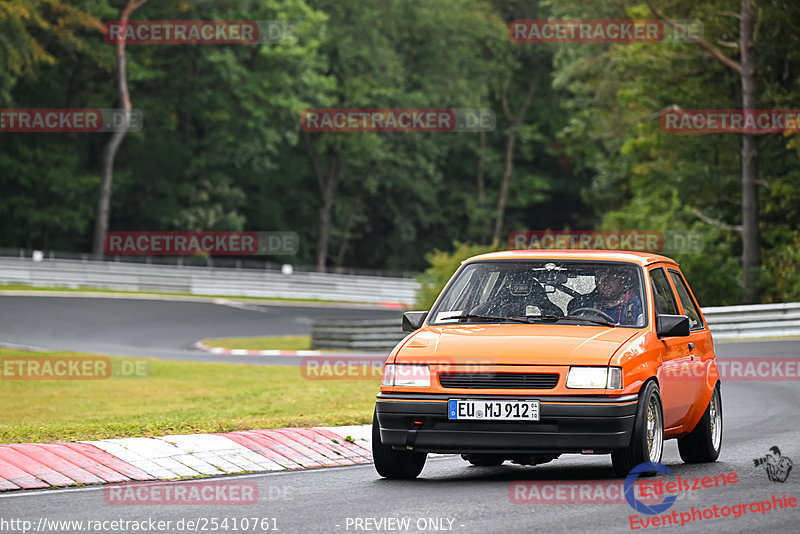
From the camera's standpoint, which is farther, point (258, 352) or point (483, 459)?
point (258, 352)

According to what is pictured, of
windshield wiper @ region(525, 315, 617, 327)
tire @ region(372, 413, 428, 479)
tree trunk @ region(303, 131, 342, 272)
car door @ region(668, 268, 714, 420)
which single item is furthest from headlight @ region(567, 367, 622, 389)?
tree trunk @ region(303, 131, 342, 272)

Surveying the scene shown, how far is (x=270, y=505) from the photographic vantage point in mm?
8008

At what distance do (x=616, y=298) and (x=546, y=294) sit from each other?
0.53 meters

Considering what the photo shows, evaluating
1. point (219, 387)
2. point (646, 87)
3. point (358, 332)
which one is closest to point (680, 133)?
point (646, 87)

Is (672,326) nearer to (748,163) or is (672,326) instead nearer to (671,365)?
(671,365)

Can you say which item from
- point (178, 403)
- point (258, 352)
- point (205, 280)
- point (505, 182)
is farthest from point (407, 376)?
point (505, 182)

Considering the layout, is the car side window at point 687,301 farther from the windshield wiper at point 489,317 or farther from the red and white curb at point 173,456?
the red and white curb at point 173,456

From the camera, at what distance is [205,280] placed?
51719 mm

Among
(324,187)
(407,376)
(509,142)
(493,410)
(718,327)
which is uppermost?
(509,142)

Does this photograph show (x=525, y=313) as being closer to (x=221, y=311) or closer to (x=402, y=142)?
(x=221, y=311)

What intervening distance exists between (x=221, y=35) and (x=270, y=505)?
52089mm

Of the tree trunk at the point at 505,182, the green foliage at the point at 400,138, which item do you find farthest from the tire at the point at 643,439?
the tree trunk at the point at 505,182

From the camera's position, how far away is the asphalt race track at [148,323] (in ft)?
101

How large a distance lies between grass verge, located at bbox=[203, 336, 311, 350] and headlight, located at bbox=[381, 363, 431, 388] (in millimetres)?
23102
